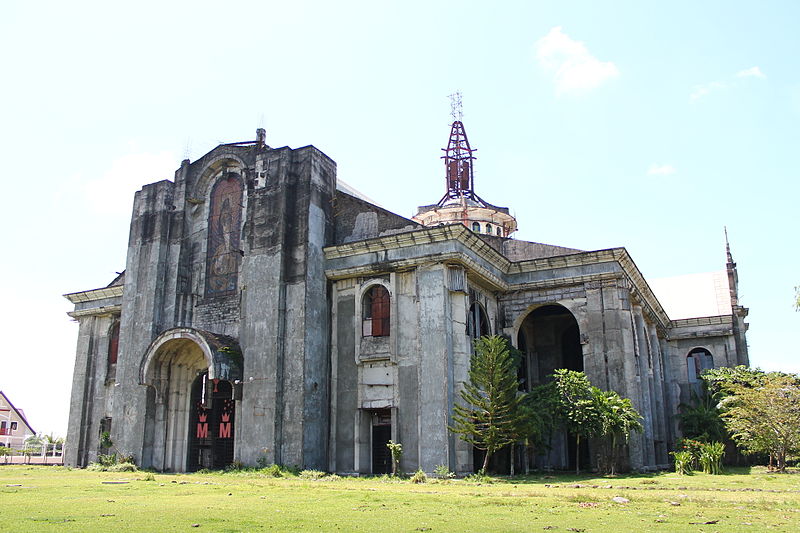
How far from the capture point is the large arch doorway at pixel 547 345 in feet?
98.2

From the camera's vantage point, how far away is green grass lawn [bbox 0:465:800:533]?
951 centimetres

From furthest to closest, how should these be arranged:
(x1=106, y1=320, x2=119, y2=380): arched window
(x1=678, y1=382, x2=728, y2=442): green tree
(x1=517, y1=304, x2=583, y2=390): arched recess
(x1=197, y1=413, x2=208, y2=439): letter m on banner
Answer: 1. (x1=106, y1=320, x2=119, y2=380): arched window
2. (x1=678, y1=382, x2=728, y2=442): green tree
3. (x1=517, y1=304, x2=583, y2=390): arched recess
4. (x1=197, y1=413, x2=208, y2=439): letter m on banner

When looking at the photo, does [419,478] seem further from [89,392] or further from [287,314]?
[89,392]

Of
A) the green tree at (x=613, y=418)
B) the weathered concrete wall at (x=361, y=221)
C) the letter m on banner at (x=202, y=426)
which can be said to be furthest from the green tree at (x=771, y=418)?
the letter m on banner at (x=202, y=426)

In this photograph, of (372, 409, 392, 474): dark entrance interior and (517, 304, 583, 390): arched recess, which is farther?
Result: (517, 304, 583, 390): arched recess

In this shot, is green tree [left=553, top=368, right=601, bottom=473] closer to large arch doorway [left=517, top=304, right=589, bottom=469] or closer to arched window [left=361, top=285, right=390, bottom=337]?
large arch doorway [left=517, top=304, right=589, bottom=469]

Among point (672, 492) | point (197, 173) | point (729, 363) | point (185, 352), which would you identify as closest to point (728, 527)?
point (672, 492)

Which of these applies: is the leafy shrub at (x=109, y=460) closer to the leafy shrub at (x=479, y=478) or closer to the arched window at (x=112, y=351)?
the arched window at (x=112, y=351)

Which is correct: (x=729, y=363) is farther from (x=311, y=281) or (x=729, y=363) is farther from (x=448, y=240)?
(x=311, y=281)

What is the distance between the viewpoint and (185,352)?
2795 centimetres

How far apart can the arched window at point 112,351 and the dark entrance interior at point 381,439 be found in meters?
14.8

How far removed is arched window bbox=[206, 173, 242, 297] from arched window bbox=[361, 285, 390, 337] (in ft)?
18.5

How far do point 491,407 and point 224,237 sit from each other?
1335 centimetres

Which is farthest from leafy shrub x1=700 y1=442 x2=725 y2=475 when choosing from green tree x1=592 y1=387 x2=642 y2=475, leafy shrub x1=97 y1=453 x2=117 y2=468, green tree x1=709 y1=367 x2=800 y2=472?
leafy shrub x1=97 y1=453 x2=117 y2=468
